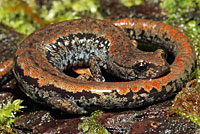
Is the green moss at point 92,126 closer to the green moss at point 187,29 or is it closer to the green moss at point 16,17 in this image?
the green moss at point 187,29

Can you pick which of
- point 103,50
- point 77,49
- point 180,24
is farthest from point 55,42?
point 180,24

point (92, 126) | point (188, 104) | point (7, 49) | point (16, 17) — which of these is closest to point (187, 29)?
point (188, 104)

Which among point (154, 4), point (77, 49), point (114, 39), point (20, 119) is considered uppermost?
point (154, 4)

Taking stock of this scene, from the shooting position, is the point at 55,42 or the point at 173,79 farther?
the point at 55,42

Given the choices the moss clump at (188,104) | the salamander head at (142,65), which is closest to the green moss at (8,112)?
the salamander head at (142,65)

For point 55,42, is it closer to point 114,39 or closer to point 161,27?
point 114,39

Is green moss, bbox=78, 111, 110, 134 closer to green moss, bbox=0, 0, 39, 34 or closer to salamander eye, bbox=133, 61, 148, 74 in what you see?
salamander eye, bbox=133, 61, 148, 74

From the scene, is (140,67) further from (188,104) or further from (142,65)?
(188,104)

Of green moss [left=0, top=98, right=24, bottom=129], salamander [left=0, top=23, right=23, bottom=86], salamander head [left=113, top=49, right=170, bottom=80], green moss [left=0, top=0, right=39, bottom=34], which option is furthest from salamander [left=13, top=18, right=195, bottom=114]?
green moss [left=0, top=0, right=39, bottom=34]
